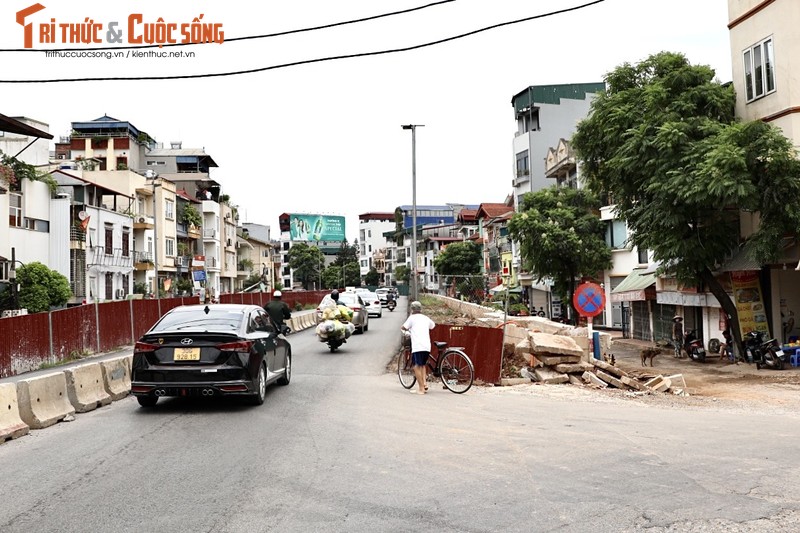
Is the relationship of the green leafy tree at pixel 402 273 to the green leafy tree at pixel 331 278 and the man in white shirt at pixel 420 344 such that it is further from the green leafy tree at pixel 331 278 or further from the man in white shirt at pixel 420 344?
the man in white shirt at pixel 420 344

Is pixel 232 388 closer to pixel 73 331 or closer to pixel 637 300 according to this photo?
pixel 73 331

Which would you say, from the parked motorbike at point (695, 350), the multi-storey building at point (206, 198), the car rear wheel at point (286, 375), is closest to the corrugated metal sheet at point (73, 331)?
the car rear wheel at point (286, 375)

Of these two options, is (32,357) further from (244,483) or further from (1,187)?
(1,187)

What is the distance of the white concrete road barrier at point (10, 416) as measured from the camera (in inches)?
360

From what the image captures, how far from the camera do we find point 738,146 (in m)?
19.5

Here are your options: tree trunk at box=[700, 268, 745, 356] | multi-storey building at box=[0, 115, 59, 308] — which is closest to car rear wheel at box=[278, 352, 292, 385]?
tree trunk at box=[700, 268, 745, 356]

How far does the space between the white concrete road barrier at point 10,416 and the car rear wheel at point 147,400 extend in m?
1.87

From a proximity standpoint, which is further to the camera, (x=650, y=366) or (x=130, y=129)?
(x=130, y=129)

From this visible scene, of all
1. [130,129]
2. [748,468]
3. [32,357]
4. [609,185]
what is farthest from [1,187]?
[130,129]

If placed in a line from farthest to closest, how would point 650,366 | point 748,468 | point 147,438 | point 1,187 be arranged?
1. point 1,187
2. point 650,366
3. point 147,438
4. point 748,468

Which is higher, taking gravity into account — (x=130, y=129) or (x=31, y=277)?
(x=130, y=129)

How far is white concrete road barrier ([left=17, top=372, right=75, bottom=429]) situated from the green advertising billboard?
110 meters

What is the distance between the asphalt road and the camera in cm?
577

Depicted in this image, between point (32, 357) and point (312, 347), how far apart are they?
27.9ft
